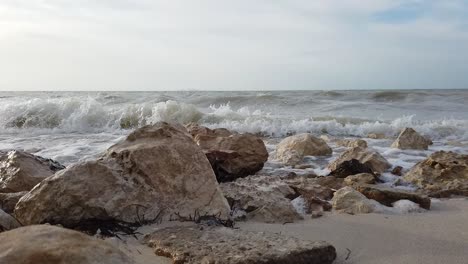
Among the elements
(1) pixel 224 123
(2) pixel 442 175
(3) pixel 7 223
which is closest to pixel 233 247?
(3) pixel 7 223

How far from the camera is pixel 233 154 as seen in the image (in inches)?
164

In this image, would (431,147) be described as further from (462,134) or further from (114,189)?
(114,189)

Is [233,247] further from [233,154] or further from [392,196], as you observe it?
[233,154]

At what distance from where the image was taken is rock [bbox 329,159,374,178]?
13.8 feet

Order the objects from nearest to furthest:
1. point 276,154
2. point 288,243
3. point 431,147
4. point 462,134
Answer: point 288,243 < point 276,154 < point 431,147 < point 462,134

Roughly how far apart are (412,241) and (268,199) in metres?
0.91

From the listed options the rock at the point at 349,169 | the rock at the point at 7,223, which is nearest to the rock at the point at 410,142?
the rock at the point at 349,169

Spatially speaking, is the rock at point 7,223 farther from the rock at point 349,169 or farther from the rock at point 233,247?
the rock at point 349,169

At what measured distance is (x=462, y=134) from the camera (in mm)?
8000

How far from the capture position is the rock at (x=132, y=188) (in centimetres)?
228

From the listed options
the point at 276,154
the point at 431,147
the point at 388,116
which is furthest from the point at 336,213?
the point at 388,116

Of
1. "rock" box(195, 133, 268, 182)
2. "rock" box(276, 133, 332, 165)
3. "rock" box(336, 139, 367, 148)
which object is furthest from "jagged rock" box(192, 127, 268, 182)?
"rock" box(336, 139, 367, 148)

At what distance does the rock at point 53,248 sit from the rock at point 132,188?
0.77m

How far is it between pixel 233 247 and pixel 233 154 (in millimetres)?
2304
